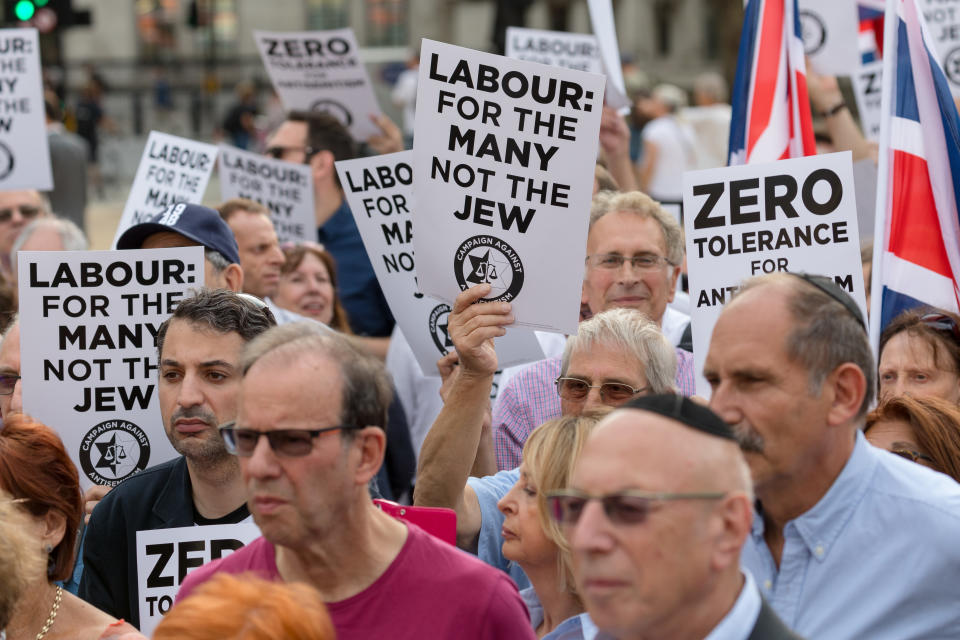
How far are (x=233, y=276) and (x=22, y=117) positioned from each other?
3248mm

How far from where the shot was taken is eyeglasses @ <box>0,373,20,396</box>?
577 cm

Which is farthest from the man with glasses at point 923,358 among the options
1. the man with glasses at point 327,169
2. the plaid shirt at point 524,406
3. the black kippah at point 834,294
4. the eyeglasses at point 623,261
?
the man with glasses at point 327,169

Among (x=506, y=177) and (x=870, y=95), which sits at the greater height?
(x=506, y=177)

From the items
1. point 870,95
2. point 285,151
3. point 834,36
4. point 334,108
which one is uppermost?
point 834,36

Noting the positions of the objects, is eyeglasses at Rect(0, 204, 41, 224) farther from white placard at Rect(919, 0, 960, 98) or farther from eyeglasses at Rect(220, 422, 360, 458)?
eyeglasses at Rect(220, 422, 360, 458)

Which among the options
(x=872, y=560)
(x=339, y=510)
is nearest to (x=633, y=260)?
(x=872, y=560)

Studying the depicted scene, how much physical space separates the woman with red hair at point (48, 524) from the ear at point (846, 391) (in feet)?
6.04

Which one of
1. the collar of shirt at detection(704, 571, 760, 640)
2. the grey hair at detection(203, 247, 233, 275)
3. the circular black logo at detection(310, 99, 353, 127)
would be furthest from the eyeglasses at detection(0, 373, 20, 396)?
the circular black logo at detection(310, 99, 353, 127)

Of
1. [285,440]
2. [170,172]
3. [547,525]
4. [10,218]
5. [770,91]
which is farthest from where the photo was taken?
[10,218]

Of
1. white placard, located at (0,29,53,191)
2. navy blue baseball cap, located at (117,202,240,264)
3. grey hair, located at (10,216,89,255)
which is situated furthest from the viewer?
white placard, located at (0,29,53,191)

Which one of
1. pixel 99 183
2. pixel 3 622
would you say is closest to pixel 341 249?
pixel 3 622

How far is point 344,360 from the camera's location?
10.8ft

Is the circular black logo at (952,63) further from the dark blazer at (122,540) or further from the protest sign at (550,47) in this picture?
the dark blazer at (122,540)

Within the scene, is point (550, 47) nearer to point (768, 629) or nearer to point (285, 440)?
point (285, 440)
